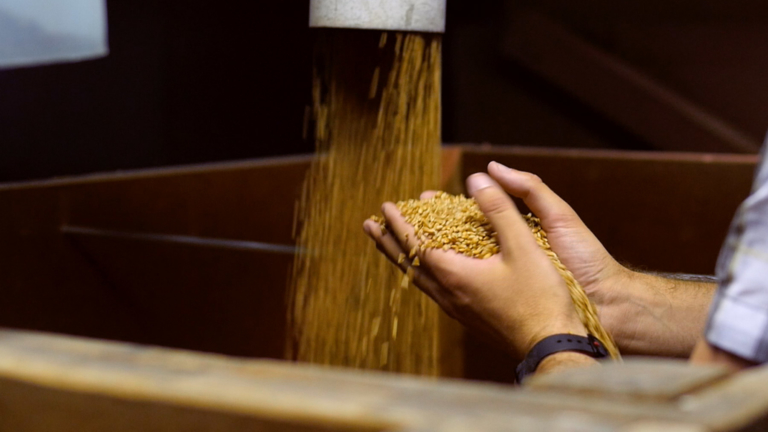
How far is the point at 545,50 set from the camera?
3.49 metres

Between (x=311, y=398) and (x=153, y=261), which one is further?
(x=153, y=261)

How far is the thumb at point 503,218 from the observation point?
852mm

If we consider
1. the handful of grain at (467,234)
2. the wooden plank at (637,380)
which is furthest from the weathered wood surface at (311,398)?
the handful of grain at (467,234)

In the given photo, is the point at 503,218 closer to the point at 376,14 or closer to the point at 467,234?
the point at 467,234

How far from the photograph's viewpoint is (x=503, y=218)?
2.87ft

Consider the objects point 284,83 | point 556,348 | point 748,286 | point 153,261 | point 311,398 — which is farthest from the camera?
point 284,83

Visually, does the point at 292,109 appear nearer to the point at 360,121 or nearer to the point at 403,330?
the point at 403,330

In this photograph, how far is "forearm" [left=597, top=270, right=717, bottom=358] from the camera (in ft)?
3.35

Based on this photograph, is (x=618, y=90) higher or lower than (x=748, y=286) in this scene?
lower

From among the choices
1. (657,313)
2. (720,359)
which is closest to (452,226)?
(657,313)

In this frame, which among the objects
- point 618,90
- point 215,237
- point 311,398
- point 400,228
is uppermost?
point 311,398

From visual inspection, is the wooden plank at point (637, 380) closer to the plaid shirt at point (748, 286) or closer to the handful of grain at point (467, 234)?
the plaid shirt at point (748, 286)

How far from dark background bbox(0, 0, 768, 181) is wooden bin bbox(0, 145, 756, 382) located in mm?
219

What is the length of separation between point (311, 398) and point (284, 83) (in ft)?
7.09
